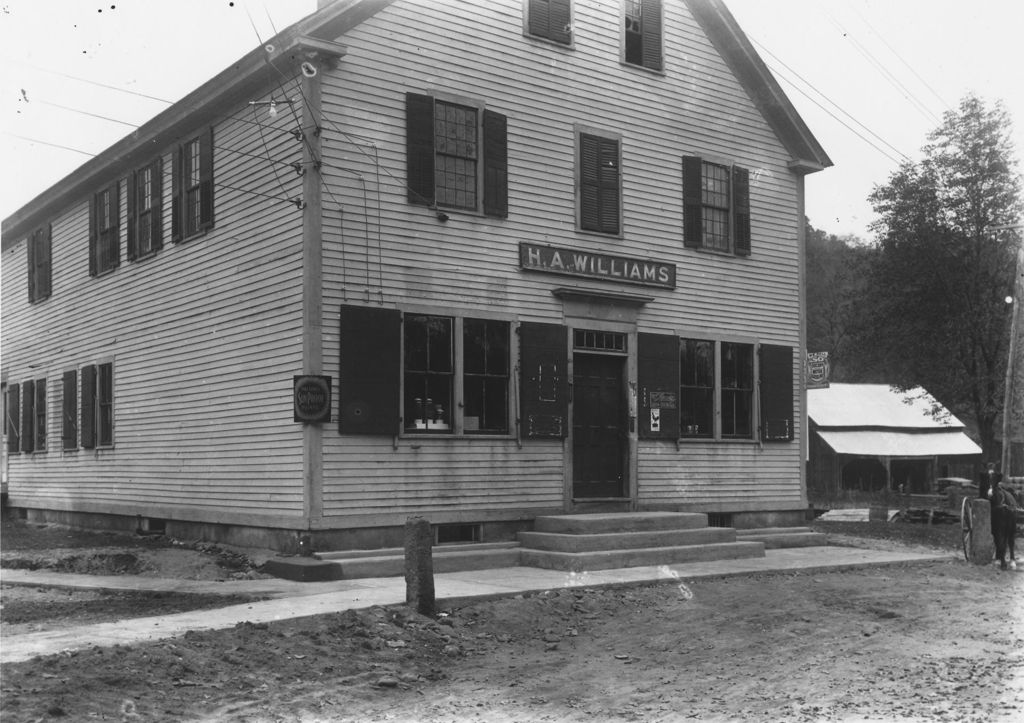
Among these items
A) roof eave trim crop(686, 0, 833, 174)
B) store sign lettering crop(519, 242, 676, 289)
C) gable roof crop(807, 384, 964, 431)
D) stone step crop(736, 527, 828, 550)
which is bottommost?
stone step crop(736, 527, 828, 550)

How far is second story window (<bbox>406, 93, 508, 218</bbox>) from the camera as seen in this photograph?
1527cm

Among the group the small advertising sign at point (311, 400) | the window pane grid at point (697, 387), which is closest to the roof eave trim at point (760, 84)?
the window pane grid at point (697, 387)

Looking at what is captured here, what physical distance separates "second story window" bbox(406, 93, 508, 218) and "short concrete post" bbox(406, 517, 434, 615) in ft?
18.7

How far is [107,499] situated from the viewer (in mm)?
20047

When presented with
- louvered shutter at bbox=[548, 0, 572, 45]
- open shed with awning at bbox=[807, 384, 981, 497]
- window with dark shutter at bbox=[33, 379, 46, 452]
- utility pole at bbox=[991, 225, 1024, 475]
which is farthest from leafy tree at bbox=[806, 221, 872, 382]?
window with dark shutter at bbox=[33, 379, 46, 452]

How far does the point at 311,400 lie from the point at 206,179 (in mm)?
4746

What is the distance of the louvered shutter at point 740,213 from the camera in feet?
64.3

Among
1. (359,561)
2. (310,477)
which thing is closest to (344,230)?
(310,477)

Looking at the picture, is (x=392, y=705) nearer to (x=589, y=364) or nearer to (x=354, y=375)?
(x=354, y=375)

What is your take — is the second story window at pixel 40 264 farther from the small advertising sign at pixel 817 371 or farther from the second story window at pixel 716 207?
the small advertising sign at pixel 817 371

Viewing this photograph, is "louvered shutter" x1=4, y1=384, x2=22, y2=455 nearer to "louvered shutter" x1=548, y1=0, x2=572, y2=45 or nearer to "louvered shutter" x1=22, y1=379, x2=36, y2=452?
"louvered shutter" x1=22, y1=379, x2=36, y2=452

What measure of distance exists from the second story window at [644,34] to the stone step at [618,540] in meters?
7.79

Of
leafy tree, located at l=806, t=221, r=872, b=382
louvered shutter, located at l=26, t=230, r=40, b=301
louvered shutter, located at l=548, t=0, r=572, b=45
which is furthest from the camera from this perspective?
leafy tree, located at l=806, t=221, r=872, b=382

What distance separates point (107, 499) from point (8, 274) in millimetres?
8915
